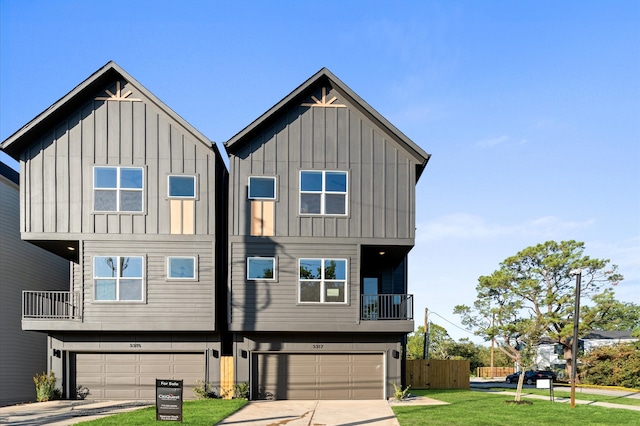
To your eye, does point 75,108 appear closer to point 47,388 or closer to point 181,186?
point 181,186

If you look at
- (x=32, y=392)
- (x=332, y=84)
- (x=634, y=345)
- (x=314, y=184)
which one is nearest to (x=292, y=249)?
(x=314, y=184)

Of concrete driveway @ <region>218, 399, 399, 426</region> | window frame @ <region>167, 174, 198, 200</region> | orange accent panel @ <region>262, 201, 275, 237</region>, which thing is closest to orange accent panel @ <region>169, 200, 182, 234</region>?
window frame @ <region>167, 174, 198, 200</region>

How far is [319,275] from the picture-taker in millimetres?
18109

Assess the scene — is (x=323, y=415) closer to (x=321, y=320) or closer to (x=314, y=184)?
(x=321, y=320)

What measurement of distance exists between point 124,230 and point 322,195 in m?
7.06

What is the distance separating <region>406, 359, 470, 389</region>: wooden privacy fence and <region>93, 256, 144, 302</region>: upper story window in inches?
544

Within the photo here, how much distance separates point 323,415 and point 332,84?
11.4 meters

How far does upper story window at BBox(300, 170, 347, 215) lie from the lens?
18344 mm

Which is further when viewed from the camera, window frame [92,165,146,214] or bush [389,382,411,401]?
bush [389,382,411,401]

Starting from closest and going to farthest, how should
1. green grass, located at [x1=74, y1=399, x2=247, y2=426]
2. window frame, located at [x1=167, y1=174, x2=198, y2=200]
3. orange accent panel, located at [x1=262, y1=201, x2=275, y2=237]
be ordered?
green grass, located at [x1=74, y1=399, x2=247, y2=426] → window frame, located at [x1=167, y1=174, x2=198, y2=200] → orange accent panel, located at [x1=262, y1=201, x2=275, y2=237]

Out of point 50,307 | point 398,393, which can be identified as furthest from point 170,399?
point 398,393

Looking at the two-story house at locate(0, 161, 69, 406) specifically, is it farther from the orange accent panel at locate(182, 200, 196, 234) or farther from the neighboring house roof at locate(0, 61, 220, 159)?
the orange accent panel at locate(182, 200, 196, 234)

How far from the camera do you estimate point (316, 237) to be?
59.5 feet

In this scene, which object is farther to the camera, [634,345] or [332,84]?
[634,345]
